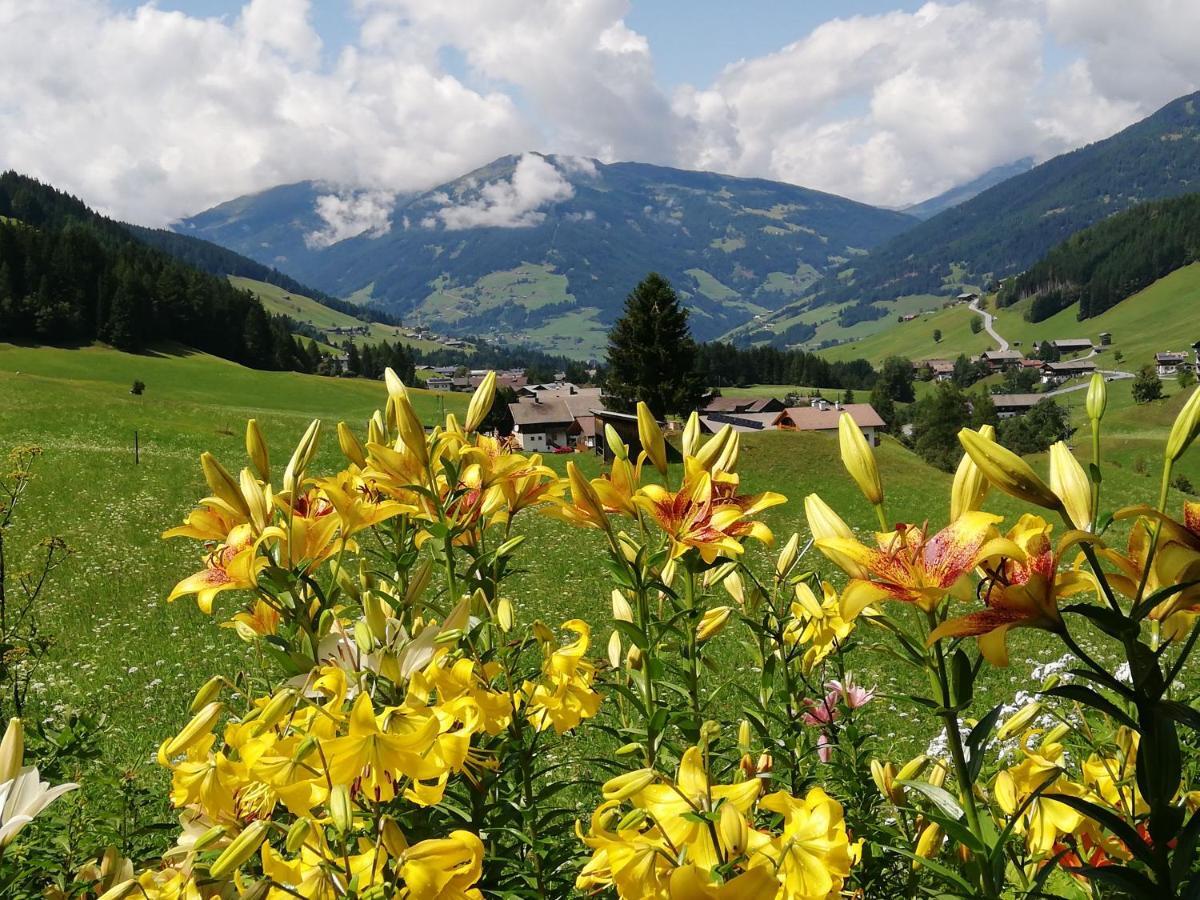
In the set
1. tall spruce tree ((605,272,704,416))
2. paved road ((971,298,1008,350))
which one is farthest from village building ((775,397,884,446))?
paved road ((971,298,1008,350))

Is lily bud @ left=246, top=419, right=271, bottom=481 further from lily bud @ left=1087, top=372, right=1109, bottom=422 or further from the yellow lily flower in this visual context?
lily bud @ left=1087, top=372, right=1109, bottom=422

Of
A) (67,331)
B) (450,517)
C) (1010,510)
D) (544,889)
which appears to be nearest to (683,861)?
(544,889)

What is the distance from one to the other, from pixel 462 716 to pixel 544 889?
55 centimetres

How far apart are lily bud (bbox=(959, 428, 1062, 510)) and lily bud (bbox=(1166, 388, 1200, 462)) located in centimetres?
18

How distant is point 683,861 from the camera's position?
1.01m

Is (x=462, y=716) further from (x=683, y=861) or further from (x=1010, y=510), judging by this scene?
(x=1010, y=510)

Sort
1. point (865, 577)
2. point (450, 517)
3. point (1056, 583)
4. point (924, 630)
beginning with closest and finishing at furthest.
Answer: point (1056, 583), point (865, 577), point (924, 630), point (450, 517)

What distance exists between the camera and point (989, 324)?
140375mm

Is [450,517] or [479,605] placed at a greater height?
[450,517]

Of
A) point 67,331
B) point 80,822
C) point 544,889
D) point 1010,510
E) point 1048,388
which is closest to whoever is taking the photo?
point 544,889

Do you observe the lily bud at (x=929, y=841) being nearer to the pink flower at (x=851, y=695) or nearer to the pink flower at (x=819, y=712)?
the pink flower at (x=819, y=712)

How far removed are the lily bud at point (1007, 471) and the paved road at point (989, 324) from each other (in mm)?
139926

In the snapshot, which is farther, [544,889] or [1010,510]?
[1010,510]

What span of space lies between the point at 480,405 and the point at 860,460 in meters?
0.94
